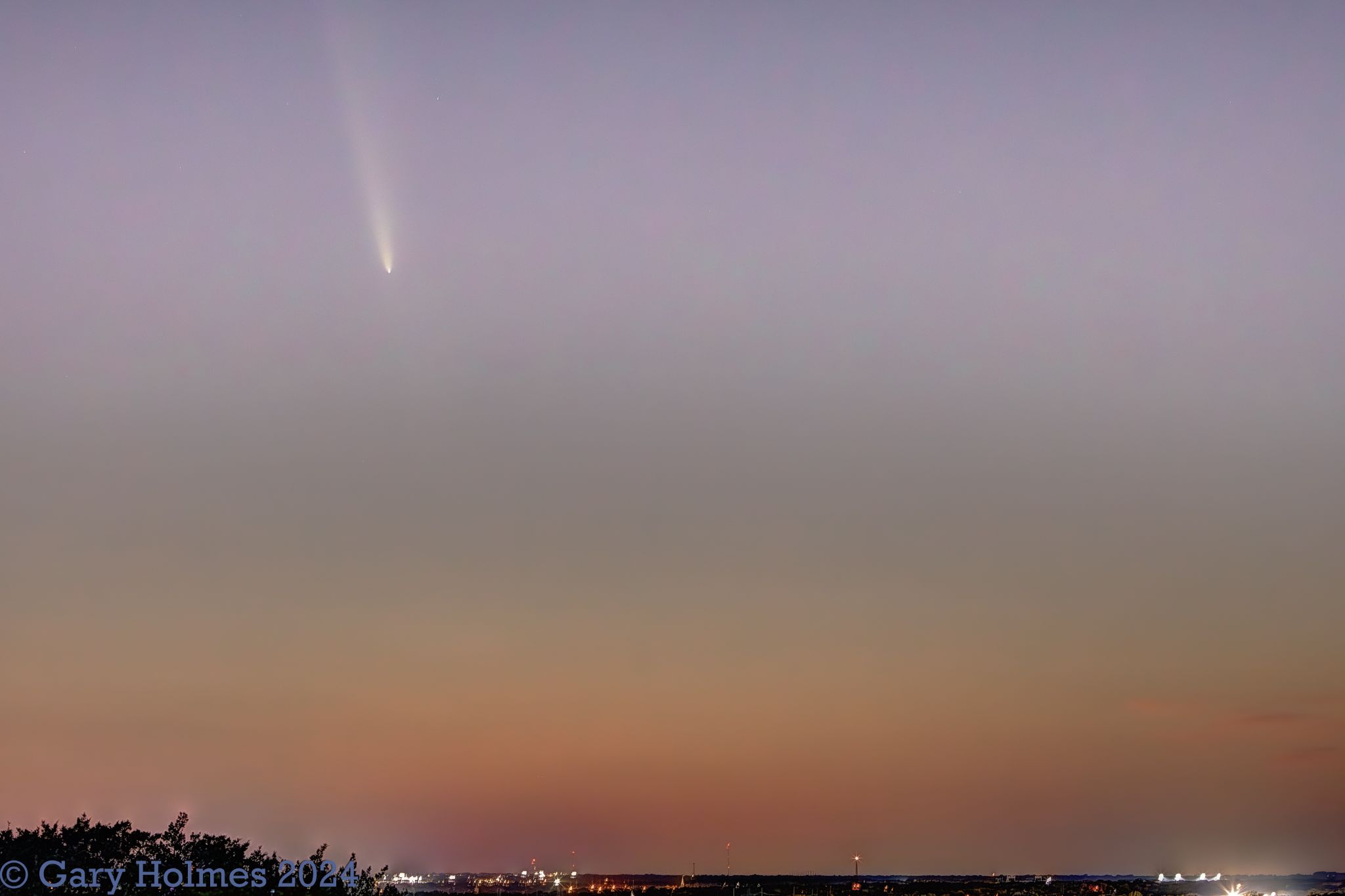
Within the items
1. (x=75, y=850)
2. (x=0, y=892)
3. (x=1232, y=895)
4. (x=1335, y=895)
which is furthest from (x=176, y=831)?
(x=1335, y=895)

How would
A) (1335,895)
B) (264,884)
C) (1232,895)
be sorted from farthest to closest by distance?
(1335,895) < (1232,895) < (264,884)

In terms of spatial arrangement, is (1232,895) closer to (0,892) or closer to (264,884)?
(264,884)

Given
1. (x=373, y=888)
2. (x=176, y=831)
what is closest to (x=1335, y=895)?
(x=373, y=888)

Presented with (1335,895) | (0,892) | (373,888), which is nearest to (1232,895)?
(1335,895)

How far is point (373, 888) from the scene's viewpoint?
67000 mm

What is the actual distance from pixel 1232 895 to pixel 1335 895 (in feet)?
153

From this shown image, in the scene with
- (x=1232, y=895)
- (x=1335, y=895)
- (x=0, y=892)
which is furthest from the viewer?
(x=1335, y=895)

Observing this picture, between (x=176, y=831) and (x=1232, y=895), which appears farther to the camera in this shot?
(x=1232, y=895)

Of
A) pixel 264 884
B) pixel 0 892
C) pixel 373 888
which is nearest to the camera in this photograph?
pixel 0 892

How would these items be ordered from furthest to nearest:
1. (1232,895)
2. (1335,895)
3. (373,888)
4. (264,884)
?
(1335,895)
(1232,895)
(373,888)
(264,884)

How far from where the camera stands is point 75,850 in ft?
191

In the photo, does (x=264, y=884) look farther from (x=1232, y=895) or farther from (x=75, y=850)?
(x=1232, y=895)

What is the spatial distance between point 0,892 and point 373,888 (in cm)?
2030

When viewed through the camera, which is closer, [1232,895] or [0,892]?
[0,892]
